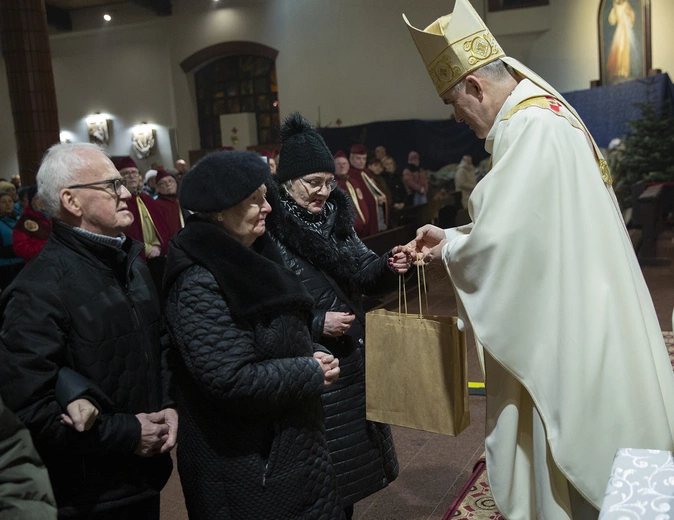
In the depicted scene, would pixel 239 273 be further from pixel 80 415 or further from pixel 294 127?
pixel 294 127

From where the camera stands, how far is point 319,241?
252cm

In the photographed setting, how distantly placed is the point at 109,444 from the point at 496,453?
1097 mm

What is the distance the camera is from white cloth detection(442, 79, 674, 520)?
6.19 ft

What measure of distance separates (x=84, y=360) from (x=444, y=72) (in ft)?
4.60

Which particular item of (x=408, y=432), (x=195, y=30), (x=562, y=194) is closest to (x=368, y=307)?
(x=408, y=432)

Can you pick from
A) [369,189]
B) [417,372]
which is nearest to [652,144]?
[369,189]

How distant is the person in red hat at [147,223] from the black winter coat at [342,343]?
13.7ft

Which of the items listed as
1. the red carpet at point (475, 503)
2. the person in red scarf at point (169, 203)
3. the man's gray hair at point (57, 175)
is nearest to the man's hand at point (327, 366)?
the man's gray hair at point (57, 175)

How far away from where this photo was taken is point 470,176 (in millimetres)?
11430

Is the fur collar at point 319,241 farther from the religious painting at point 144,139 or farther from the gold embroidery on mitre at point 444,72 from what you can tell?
the religious painting at point 144,139

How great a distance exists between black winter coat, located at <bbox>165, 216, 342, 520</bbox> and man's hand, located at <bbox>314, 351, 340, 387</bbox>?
46 millimetres

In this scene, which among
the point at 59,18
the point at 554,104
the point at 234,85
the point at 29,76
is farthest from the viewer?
the point at 59,18

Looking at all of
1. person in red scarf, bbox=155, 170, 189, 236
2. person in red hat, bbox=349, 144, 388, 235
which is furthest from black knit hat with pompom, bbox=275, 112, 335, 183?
person in red hat, bbox=349, 144, 388, 235

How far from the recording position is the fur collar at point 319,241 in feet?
8.27
